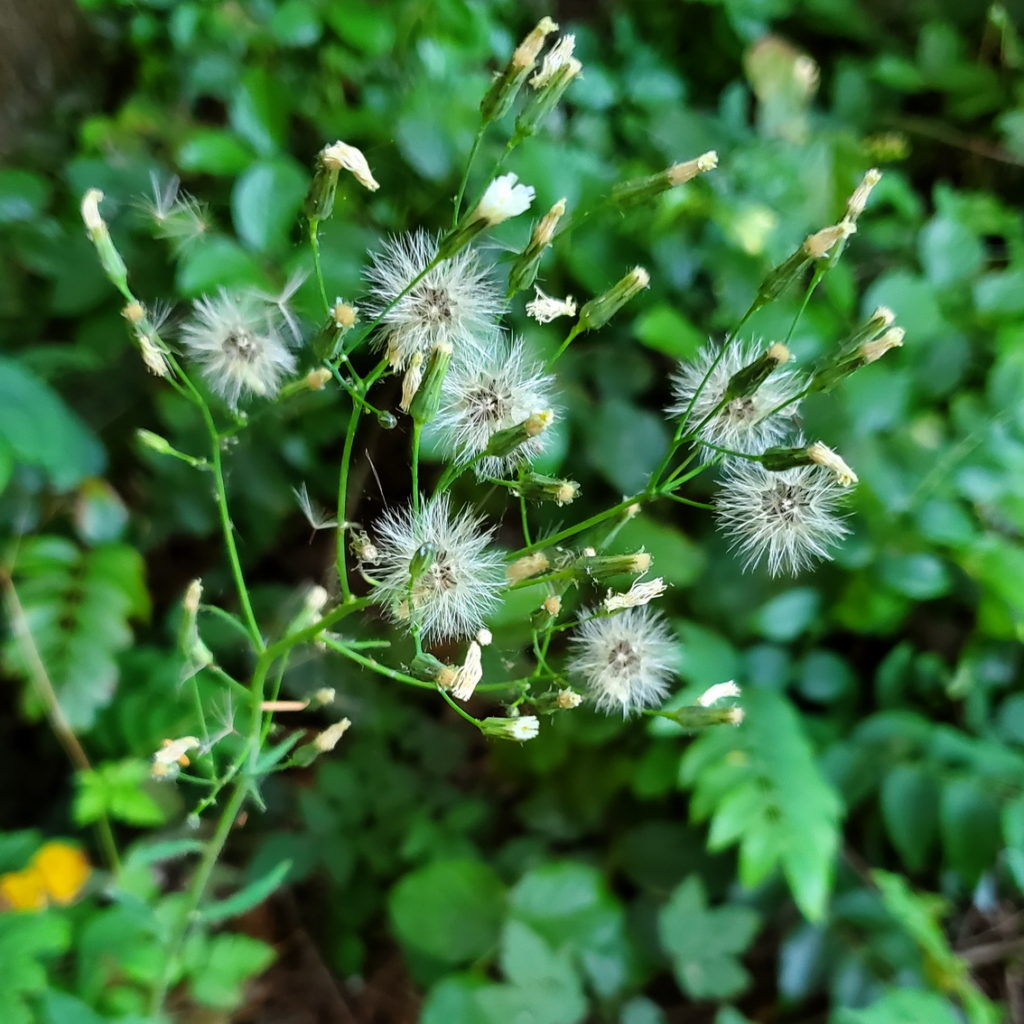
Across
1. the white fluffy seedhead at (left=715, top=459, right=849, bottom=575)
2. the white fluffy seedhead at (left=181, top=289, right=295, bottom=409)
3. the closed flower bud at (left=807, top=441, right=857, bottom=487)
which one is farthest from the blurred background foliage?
the closed flower bud at (left=807, top=441, right=857, bottom=487)

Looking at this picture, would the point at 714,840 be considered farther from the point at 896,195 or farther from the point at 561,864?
the point at 896,195

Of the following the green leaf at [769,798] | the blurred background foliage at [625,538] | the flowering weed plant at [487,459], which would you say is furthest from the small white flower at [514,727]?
the green leaf at [769,798]

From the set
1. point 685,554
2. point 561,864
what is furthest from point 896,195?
point 561,864

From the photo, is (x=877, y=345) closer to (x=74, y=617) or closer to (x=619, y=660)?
(x=619, y=660)

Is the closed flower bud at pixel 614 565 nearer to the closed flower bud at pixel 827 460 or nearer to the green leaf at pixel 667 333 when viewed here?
the closed flower bud at pixel 827 460

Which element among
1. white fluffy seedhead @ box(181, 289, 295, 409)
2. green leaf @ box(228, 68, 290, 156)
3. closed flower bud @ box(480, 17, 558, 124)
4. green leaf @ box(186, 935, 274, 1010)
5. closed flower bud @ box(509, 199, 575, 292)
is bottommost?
green leaf @ box(186, 935, 274, 1010)

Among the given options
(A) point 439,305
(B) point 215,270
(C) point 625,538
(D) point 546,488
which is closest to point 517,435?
(D) point 546,488

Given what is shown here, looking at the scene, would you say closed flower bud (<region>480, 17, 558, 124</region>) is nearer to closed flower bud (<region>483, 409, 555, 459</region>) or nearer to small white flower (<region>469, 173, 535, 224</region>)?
small white flower (<region>469, 173, 535, 224</region>)
